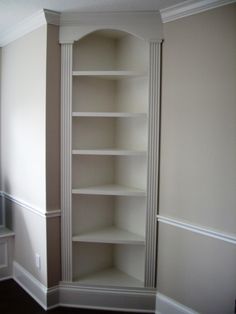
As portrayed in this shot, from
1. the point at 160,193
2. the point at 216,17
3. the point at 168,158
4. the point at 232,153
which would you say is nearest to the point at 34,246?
the point at 160,193

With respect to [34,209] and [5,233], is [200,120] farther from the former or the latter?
[5,233]

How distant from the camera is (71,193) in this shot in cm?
269

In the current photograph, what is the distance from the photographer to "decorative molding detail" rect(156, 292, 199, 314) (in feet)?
7.83

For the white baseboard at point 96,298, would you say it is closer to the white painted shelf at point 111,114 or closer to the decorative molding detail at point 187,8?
the white painted shelf at point 111,114

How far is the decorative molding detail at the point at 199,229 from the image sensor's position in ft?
6.78

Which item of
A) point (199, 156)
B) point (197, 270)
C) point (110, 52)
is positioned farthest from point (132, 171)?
point (110, 52)

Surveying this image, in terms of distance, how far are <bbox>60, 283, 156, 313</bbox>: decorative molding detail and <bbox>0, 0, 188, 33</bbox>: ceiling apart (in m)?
2.16

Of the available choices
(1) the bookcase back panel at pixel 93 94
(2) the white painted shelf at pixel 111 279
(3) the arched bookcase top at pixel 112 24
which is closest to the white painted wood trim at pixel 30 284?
(2) the white painted shelf at pixel 111 279

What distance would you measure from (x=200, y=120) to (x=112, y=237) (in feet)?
3.95

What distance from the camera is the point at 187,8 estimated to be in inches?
87.7

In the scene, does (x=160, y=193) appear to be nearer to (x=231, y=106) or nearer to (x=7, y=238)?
(x=231, y=106)

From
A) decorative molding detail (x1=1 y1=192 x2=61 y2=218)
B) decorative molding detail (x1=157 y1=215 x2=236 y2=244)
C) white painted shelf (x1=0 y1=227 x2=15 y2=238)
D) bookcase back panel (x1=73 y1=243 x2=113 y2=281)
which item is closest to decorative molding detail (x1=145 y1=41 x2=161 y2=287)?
decorative molding detail (x1=157 y1=215 x2=236 y2=244)

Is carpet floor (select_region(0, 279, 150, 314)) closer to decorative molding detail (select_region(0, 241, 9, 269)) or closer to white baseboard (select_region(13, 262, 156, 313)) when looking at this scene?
white baseboard (select_region(13, 262, 156, 313))

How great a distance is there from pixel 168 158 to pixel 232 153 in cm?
54
